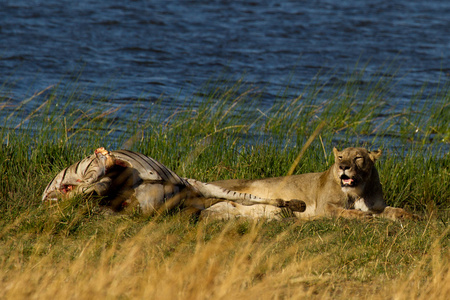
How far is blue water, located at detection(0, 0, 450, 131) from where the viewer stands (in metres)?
17.6

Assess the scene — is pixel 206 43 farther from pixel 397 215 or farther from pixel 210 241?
pixel 210 241

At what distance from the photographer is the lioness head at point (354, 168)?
7160 millimetres

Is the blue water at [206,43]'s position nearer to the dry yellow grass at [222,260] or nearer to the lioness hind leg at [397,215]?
the lioness hind leg at [397,215]

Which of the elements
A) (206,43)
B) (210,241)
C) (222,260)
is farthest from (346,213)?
Answer: (206,43)

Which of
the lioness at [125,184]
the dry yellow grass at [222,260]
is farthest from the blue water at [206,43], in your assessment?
the dry yellow grass at [222,260]

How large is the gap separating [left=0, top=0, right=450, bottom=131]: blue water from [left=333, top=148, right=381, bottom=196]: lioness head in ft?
27.1

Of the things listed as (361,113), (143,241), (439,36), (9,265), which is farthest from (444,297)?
(439,36)

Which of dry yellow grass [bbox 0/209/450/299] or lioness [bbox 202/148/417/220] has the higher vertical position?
dry yellow grass [bbox 0/209/450/299]

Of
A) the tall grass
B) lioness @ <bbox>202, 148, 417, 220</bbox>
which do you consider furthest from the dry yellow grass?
lioness @ <bbox>202, 148, 417, 220</bbox>

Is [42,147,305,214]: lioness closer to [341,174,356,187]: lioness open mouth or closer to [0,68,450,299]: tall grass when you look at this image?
[0,68,450,299]: tall grass

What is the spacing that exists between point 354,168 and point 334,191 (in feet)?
1.26

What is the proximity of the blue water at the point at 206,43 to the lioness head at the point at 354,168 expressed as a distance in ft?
27.1

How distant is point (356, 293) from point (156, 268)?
1418mm

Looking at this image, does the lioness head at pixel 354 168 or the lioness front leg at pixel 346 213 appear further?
the lioness head at pixel 354 168
